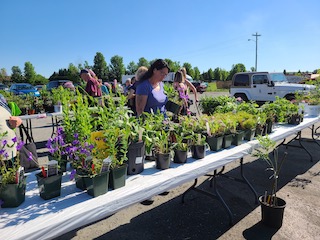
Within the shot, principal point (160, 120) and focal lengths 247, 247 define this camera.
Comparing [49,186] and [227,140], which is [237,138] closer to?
[227,140]

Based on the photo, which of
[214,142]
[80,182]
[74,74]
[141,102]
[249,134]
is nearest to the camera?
[80,182]

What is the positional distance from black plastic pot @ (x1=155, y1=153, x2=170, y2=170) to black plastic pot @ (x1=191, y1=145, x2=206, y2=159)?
30 centimetres

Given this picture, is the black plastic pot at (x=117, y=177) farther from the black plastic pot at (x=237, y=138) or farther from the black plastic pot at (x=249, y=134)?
the black plastic pot at (x=249, y=134)

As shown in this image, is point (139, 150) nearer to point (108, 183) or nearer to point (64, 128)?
point (108, 183)

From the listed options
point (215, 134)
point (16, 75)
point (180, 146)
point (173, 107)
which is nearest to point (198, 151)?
point (180, 146)

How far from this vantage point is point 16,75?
1629 inches

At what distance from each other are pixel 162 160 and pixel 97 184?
54 centimetres

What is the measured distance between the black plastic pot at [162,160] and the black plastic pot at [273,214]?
114 centimetres

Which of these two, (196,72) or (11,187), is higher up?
(196,72)

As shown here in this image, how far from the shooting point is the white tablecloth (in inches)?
41.7

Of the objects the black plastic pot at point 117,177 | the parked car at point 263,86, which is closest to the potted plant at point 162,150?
the black plastic pot at point 117,177

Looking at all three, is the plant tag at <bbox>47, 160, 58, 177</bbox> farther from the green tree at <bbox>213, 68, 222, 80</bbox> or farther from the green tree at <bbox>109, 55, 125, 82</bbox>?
the green tree at <bbox>213, 68, 222, 80</bbox>

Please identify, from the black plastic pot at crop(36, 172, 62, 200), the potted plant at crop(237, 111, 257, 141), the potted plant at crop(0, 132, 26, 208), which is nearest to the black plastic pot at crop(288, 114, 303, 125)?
the potted plant at crop(237, 111, 257, 141)

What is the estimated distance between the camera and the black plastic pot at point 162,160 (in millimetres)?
1710
